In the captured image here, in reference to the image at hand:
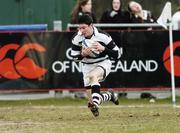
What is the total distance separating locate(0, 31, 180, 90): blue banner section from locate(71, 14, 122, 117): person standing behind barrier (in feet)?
15.8

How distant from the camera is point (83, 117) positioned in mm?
14266

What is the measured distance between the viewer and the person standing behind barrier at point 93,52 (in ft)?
46.2

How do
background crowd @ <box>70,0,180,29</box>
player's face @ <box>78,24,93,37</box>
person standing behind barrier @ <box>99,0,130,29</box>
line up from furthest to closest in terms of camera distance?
person standing behind barrier @ <box>99,0,130,29</box>, background crowd @ <box>70,0,180,29</box>, player's face @ <box>78,24,93,37</box>

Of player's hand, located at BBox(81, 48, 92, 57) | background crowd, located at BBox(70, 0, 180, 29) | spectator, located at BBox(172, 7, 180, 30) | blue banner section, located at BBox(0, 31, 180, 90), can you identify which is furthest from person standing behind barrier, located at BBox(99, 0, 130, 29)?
player's hand, located at BBox(81, 48, 92, 57)

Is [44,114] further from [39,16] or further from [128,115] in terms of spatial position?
[39,16]

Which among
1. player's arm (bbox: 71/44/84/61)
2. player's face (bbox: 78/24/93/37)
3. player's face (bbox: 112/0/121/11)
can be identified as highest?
player's face (bbox: 112/0/121/11)

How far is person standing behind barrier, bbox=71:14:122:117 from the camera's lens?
1409 centimetres

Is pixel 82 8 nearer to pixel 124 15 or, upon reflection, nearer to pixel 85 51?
pixel 124 15

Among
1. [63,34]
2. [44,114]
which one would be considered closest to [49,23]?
[63,34]

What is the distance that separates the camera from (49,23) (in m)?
22.1

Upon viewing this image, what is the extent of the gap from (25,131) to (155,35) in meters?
9.02

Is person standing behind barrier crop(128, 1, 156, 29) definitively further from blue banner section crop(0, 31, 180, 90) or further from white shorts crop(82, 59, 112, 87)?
white shorts crop(82, 59, 112, 87)

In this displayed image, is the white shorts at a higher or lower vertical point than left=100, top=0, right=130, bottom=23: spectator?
lower

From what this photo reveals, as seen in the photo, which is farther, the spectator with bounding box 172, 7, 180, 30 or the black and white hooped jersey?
the spectator with bounding box 172, 7, 180, 30
